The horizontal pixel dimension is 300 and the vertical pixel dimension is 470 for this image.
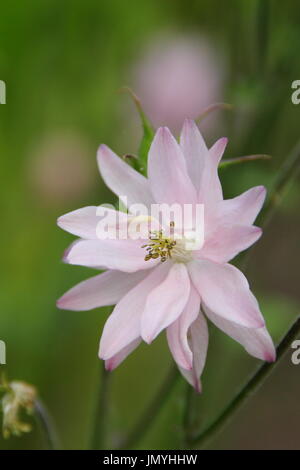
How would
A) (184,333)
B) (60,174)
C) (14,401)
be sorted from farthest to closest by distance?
1. (60,174)
2. (14,401)
3. (184,333)

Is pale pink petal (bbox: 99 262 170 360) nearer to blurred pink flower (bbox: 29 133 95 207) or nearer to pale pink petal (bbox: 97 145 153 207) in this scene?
pale pink petal (bbox: 97 145 153 207)

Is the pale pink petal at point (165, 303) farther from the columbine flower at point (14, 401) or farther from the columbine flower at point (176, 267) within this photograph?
the columbine flower at point (14, 401)

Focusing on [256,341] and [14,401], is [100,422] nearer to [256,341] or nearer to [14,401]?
[14,401]

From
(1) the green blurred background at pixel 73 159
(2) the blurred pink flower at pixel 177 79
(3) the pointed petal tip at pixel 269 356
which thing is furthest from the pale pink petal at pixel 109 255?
(2) the blurred pink flower at pixel 177 79

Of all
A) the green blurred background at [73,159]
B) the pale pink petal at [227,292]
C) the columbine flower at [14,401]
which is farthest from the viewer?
the green blurred background at [73,159]

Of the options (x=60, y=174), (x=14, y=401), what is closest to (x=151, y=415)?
(x=14, y=401)

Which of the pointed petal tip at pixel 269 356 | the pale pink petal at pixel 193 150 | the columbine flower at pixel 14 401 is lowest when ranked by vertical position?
the columbine flower at pixel 14 401
